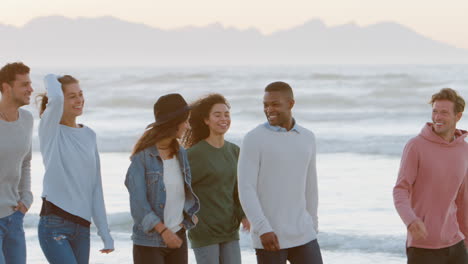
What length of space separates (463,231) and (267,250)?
46.8 inches

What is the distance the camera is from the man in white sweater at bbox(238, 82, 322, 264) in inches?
164

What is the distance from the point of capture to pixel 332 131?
1060 inches

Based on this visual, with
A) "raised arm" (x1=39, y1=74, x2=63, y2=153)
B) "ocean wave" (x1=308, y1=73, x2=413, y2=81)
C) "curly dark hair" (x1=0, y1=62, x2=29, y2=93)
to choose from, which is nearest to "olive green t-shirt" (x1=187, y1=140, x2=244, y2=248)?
"raised arm" (x1=39, y1=74, x2=63, y2=153)

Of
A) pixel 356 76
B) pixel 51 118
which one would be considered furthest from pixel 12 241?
pixel 356 76

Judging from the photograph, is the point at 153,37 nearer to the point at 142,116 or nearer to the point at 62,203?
the point at 142,116

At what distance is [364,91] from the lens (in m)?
42.3

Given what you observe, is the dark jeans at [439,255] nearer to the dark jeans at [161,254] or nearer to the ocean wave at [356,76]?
the dark jeans at [161,254]

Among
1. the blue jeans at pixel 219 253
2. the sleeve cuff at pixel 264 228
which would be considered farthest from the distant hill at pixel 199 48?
the sleeve cuff at pixel 264 228

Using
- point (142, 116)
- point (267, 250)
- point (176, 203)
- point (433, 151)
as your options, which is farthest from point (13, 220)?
point (142, 116)

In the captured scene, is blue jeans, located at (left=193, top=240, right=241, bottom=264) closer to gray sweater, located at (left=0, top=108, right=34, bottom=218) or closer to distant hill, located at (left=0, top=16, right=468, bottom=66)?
gray sweater, located at (left=0, top=108, right=34, bottom=218)

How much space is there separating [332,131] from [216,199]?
22458 mm

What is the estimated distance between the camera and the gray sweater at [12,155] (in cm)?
457

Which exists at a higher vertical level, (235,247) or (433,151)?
(433,151)

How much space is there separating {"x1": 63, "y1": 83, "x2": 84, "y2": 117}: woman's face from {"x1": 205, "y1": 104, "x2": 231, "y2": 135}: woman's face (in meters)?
0.84
